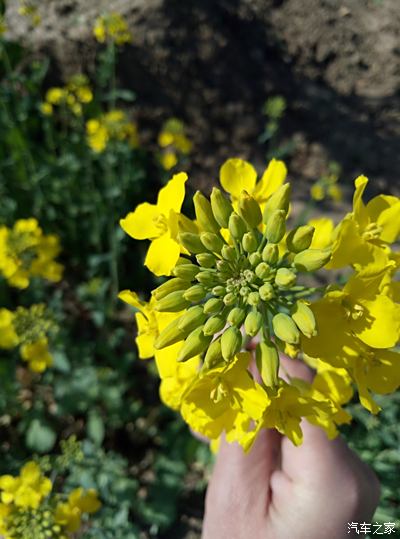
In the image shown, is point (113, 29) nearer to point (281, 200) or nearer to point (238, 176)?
point (238, 176)

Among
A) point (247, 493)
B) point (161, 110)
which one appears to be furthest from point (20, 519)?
point (161, 110)

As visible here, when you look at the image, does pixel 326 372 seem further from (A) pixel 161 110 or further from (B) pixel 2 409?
(A) pixel 161 110

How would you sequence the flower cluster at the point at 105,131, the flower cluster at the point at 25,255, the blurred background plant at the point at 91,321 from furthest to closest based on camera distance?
the flower cluster at the point at 105,131
the flower cluster at the point at 25,255
the blurred background plant at the point at 91,321

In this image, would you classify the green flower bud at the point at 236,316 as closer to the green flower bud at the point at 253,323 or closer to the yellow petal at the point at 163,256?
the green flower bud at the point at 253,323

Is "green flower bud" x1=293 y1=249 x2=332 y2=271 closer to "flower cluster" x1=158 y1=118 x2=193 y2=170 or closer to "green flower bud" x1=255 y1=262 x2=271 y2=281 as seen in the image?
"green flower bud" x1=255 y1=262 x2=271 y2=281

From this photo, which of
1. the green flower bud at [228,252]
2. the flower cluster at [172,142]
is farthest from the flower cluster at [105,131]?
the green flower bud at [228,252]

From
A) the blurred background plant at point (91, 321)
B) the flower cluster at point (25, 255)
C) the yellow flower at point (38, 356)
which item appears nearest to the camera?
the blurred background plant at point (91, 321)

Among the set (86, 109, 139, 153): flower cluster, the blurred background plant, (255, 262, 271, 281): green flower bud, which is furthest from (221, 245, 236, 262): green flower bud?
(86, 109, 139, 153): flower cluster
